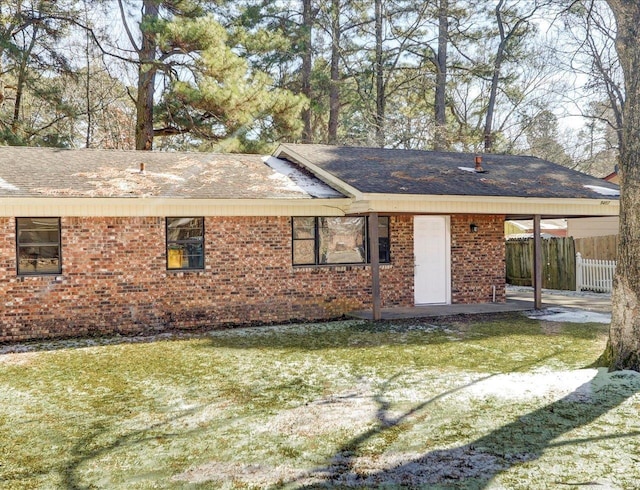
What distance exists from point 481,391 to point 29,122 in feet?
60.7

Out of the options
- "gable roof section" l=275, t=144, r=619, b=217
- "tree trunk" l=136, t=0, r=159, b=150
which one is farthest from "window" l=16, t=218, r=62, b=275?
"tree trunk" l=136, t=0, r=159, b=150

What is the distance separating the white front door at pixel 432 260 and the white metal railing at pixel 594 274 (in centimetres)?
595

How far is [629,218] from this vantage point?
21.3 feet

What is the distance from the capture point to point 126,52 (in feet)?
66.3

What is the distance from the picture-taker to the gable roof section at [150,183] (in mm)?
9586

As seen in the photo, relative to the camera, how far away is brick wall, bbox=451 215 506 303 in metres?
13.1

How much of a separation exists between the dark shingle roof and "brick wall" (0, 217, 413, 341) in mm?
625

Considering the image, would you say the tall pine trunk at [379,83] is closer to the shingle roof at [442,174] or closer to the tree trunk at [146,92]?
the shingle roof at [442,174]

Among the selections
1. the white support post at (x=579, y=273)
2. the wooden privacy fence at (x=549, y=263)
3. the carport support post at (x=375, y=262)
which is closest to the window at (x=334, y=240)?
the carport support post at (x=375, y=262)

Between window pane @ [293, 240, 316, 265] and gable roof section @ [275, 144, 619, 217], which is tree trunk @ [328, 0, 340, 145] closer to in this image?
gable roof section @ [275, 144, 619, 217]

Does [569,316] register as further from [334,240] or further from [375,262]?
[334,240]

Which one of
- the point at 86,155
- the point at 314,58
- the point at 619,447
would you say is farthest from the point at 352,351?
the point at 314,58

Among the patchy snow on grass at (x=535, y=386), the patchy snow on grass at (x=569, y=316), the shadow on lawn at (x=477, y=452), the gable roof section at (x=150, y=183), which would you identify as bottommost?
the shadow on lawn at (x=477, y=452)

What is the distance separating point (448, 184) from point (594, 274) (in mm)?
7316
